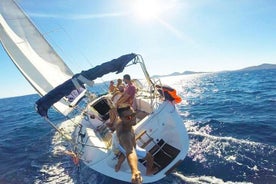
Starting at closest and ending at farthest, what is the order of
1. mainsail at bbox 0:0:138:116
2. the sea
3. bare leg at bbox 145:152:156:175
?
1. bare leg at bbox 145:152:156:175
2. the sea
3. mainsail at bbox 0:0:138:116

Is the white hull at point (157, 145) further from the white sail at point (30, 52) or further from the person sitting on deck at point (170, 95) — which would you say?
the white sail at point (30, 52)

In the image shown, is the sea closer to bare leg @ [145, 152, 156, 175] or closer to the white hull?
the white hull

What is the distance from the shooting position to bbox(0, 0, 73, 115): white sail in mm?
12883

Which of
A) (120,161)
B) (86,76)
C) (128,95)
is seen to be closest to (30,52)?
(86,76)

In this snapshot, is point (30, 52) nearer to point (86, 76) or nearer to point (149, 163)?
point (86, 76)

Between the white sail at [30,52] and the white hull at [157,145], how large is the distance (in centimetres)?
542

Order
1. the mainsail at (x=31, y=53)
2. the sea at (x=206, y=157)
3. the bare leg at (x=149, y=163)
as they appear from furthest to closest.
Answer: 1. the mainsail at (x=31, y=53)
2. the sea at (x=206, y=157)
3. the bare leg at (x=149, y=163)

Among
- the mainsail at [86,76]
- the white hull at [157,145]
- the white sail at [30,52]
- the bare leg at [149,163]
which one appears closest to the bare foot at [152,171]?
the bare leg at [149,163]

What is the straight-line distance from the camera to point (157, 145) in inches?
308

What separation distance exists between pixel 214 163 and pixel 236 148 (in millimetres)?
1471

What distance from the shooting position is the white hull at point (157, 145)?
6656mm

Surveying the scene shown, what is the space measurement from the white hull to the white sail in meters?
5.42

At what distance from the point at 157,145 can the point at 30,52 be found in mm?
10196

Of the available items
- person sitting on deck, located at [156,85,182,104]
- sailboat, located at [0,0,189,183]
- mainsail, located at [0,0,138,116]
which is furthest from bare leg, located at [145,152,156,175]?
mainsail, located at [0,0,138,116]
